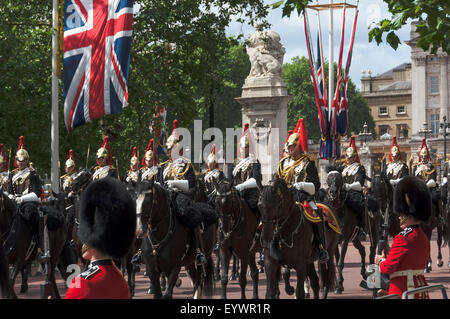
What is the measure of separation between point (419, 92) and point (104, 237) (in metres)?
92.0

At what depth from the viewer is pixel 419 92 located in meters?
93.4

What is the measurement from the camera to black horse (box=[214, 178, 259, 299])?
42.4ft

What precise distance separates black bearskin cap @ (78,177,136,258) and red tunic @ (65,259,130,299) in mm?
145

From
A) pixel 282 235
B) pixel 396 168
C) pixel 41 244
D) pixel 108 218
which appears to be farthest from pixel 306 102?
pixel 108 218

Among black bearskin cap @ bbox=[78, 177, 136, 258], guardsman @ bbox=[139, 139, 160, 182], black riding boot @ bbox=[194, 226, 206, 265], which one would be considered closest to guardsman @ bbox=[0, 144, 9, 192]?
guardsman @ bbox=[139, 139, 160, 182]

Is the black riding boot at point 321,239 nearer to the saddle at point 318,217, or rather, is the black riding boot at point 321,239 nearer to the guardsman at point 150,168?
the saddle at point 318,217

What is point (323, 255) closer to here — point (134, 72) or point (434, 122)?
point (134, 72)

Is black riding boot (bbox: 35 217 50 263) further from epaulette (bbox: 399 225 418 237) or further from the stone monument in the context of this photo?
the stone monument

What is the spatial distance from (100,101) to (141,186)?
5.26 metres

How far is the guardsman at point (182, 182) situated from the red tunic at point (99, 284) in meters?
6.27

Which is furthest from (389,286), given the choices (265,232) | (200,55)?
(200,55)

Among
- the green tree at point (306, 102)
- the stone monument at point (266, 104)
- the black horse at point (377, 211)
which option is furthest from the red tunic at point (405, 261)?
the green tree at point (306, 102)

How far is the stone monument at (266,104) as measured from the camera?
1448 inches

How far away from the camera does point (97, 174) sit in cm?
1514
